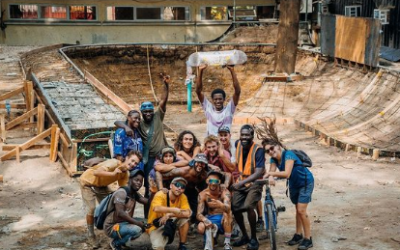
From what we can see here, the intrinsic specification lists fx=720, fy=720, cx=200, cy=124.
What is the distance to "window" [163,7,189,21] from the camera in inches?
1404

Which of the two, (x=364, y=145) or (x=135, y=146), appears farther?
(x=364, y=145)

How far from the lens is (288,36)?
25234mm

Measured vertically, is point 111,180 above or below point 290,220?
above

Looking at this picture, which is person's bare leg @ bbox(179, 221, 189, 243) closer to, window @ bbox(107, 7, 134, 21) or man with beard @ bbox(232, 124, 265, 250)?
man with beard @ bbox(232, 124, 265, 250)

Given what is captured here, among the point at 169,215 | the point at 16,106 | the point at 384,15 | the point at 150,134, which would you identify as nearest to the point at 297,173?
the point at 169,215

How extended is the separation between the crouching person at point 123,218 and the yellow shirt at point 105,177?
10.2 inches

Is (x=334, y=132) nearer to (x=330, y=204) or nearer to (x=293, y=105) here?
(x=293, y=105)

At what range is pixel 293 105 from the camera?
886 inches

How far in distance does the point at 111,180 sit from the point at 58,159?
576 cm

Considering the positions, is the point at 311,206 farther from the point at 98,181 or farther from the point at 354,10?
the point at 354,10

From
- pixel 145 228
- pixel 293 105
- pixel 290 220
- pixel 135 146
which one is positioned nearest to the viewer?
pixel 145 228

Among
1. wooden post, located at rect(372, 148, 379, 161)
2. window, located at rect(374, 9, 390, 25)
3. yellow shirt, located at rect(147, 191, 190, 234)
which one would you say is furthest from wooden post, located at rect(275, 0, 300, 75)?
yellow shirt, located at rect(147, 191, 190, 234)

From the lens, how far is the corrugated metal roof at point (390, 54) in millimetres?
22406

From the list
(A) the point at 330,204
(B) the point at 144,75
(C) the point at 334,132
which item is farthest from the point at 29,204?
(B) the point at 144,75
